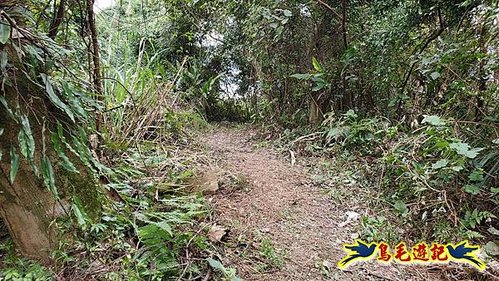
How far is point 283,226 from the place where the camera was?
1949 millimetres

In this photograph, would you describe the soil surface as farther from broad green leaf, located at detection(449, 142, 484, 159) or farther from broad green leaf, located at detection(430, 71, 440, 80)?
broad green leaf, located at detection(430, 71, 440, 80)

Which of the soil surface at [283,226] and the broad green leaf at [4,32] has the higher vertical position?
the broad green leaf at [4,32]

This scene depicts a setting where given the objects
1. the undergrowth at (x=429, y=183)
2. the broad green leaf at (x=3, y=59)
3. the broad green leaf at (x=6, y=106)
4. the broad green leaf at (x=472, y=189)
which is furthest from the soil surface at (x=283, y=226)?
the broad green leaf at (x=3, y=59)

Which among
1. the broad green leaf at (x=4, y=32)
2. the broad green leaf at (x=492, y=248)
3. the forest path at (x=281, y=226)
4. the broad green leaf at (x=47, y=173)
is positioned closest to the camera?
the broad green leaf at (x=4, y=32)

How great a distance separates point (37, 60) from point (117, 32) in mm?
1875

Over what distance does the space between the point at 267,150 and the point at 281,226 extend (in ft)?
5.12

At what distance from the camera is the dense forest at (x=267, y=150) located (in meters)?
1.34

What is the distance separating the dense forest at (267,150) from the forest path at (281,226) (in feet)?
0.04

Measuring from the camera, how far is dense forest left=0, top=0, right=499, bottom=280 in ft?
4.41

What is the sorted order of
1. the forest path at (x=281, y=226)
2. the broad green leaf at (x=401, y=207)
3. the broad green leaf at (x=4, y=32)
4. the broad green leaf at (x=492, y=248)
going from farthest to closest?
the broad green leaf at (x=401, y=207) < the broad green leaf at (x=492, y=248) < the forest path at (x=281, y=226) < the broad green leaf at (x=4, y=32)

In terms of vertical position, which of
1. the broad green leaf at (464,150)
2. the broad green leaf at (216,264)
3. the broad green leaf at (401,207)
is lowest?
the broad green leaf at (401,207)

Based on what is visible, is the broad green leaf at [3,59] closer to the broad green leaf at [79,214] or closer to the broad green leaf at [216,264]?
the broad green leaf at [79,214]

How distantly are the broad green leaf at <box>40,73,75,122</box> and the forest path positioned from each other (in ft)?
3.03

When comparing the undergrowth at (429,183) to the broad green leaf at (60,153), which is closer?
the broad green leaf at (60,153)
